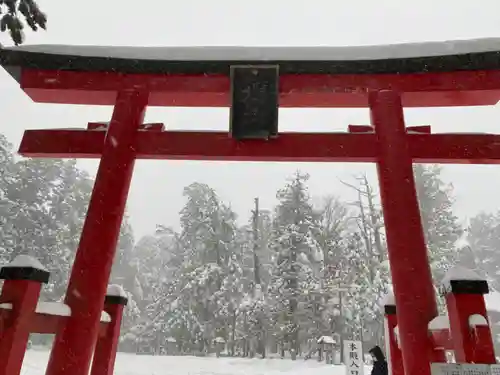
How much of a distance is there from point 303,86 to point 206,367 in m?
18.2

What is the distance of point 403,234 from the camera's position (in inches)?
159

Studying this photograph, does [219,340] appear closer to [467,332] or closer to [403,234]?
[403,234]

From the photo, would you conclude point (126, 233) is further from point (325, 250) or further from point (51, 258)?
point (325, 250)

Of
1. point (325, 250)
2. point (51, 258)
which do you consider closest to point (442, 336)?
point (325, 250)

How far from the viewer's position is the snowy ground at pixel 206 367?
701 inches

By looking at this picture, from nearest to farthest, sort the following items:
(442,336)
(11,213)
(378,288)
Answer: (442,336) < (378,288) < (11,213)

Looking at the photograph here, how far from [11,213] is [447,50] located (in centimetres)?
2640

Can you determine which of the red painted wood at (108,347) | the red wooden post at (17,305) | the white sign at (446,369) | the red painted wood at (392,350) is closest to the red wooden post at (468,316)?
the white sign at (446,369)

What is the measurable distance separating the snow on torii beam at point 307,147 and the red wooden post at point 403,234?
0.19 m

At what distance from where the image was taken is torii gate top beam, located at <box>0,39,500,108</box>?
4719mm

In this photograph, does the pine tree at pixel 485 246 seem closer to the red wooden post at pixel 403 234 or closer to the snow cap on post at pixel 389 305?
the snow cap on post at pixel 389 305

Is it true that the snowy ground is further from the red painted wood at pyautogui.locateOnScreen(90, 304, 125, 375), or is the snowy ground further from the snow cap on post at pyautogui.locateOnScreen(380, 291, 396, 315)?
the snow cap on post at pyautogui.locateOnScreen(380, 291, 396, 315)

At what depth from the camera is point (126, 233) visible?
35094mm

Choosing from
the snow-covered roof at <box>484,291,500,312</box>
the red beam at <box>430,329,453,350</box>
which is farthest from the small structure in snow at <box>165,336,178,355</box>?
the red beam at <box>430,329,453,350</box>
